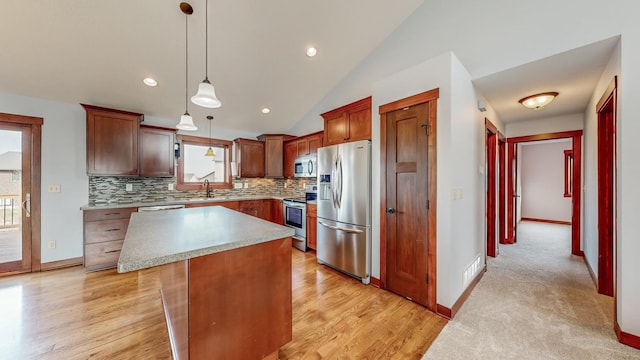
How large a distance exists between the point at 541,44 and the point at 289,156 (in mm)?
4058

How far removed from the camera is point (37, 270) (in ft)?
Result: 10.3

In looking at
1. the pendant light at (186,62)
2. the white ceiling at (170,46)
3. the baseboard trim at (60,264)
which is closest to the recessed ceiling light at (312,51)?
the white ceiling at (170,46)

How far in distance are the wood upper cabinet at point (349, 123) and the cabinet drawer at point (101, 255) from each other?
345cm

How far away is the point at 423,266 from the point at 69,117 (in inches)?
202

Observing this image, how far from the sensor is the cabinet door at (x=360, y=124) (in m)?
2.98

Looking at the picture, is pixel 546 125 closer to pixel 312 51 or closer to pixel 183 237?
pixel 312 51

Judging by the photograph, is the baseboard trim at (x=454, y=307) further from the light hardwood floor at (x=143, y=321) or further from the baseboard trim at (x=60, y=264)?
the baseboard trim at (x=60, y=264)

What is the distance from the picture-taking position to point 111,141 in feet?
11.2

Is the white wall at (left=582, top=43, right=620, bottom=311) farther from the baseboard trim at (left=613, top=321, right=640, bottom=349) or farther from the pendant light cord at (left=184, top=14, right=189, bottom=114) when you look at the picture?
the pendant light cord at (left=184, top=14, right=189, bottom=114)

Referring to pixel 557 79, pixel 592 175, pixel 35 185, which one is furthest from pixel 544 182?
pixel 35 185

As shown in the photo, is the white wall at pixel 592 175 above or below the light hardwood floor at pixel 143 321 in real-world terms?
above

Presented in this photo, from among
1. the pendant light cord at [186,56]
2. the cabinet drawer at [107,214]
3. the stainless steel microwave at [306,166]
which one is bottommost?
the cabinet drawer at [107,214]

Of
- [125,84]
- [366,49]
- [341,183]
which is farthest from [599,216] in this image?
[125,84]

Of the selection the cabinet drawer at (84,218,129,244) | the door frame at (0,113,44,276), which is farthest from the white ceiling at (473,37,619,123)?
the door frame at (0,113,44,276)
